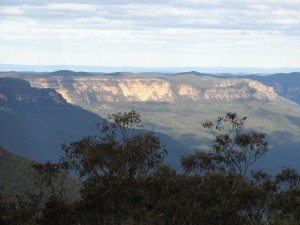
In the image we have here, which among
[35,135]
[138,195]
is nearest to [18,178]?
[138,195]

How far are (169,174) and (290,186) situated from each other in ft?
25.6

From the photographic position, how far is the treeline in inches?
968

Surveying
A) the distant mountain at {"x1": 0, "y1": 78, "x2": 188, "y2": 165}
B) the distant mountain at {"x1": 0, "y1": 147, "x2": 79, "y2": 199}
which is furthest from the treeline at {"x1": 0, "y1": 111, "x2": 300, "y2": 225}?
the distant mountain at {"x1": 0, "y1": 78, "x2": 188, "y2": 165}

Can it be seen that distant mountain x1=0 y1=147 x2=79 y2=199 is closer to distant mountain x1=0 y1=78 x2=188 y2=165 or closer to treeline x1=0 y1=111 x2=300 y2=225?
treeline x1=0 y1=111 x2=300 y2=225

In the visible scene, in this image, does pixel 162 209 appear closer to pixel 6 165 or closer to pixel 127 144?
pixel 127 144

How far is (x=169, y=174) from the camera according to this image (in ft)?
85.9

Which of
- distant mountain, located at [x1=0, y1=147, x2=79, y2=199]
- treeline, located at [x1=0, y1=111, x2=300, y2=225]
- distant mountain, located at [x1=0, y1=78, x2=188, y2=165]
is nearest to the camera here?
treeline, located at [x1=0, y1=111, x2=300, y2=225]

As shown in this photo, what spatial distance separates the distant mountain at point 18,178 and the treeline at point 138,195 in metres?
27.6

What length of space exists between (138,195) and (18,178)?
41.7 metres

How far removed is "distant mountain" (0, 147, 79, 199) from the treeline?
27.6 m

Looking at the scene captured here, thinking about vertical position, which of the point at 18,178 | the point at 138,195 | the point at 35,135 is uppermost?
the point at 138,195

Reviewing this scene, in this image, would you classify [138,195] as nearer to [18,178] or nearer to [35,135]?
[18,178]

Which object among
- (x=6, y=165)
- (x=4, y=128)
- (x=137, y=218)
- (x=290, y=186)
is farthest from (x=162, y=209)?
(x=4, y=128)

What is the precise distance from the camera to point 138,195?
83.5 ft
